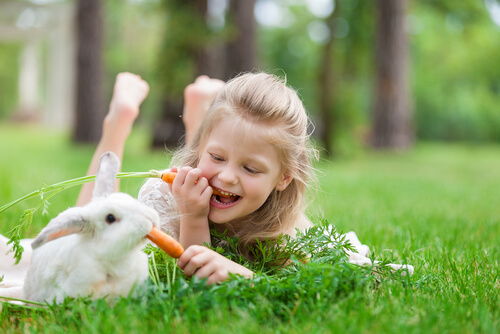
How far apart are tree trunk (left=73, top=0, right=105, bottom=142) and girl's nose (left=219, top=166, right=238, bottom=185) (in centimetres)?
909

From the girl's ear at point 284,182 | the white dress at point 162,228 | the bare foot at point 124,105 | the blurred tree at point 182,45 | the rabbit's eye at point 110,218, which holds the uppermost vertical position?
the blurred tree at point 182,45

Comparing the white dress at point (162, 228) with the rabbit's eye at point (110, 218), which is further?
the white dress at point (162, 228)

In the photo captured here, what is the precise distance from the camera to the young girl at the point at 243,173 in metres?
2.15

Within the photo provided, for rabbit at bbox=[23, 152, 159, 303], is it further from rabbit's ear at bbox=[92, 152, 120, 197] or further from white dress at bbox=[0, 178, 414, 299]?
white dress at bbox=[0, 178, 414, 299]

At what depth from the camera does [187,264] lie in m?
1.84

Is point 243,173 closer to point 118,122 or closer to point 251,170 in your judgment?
point 251,170

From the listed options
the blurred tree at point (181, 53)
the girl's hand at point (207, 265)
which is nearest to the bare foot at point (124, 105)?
the girl's hand at point (207, 265)

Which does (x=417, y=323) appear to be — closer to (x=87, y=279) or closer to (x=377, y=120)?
(x=87, y=279)

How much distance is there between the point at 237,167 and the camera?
7.06ft

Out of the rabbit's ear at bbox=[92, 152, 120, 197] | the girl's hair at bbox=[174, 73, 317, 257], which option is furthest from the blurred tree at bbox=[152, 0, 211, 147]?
the rabbit's ear at bbox=[92, 152, 120, 197]

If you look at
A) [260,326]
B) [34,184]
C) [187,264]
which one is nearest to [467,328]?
[260,326]

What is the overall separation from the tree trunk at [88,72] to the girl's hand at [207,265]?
935 centimetres

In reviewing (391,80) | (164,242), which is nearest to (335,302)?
(164,242)

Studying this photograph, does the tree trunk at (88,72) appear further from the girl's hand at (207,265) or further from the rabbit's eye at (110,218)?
the rabbit's eye at (110,218)
